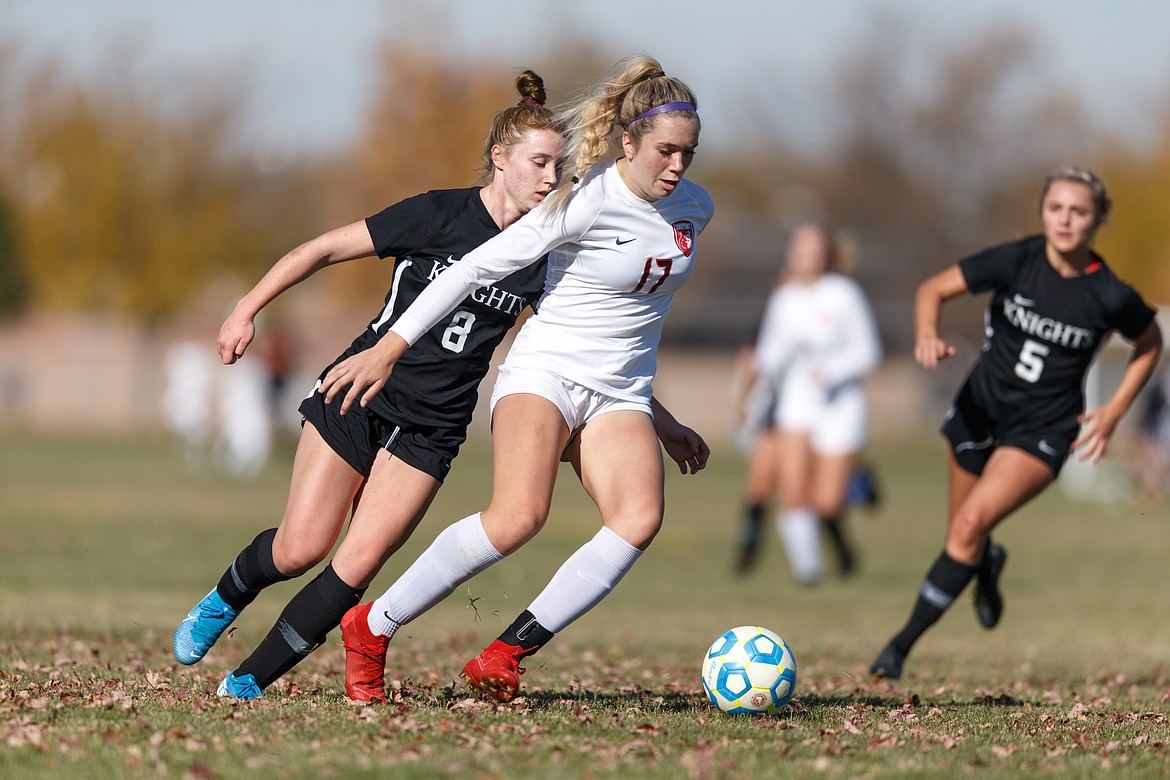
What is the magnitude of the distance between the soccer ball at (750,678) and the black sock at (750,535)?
7.64 metres

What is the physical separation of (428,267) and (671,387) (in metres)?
41.6

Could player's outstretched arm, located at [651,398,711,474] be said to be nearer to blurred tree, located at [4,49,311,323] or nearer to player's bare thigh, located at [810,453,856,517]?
player's bare thigh, located at [810,453,856,517]

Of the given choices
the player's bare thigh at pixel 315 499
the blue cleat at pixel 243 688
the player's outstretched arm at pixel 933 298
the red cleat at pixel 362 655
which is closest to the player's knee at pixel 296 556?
the player's bare thigh at pixel 315 499

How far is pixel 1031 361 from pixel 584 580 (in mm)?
3100

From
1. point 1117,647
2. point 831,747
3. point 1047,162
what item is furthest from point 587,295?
point 1047,162

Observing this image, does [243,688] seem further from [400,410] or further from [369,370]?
[369,370]

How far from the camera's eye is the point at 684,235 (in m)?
5.71

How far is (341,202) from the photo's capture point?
37.3 metres

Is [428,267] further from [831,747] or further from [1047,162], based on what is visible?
[1047,162]

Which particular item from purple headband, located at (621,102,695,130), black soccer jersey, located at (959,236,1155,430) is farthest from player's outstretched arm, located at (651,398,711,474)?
black soccer jersey, located at (959,236,1155,430)

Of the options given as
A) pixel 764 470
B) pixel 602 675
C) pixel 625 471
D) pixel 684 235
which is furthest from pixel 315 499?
pixel 764 470

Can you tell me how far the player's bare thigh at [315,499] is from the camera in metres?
5.62

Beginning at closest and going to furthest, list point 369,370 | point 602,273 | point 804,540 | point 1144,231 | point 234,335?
point 369,370, point 234,335, point 602,273, point 804,540, point 1144,231

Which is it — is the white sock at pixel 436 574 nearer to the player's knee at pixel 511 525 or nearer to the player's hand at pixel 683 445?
the player's knee at pixel 511 525
